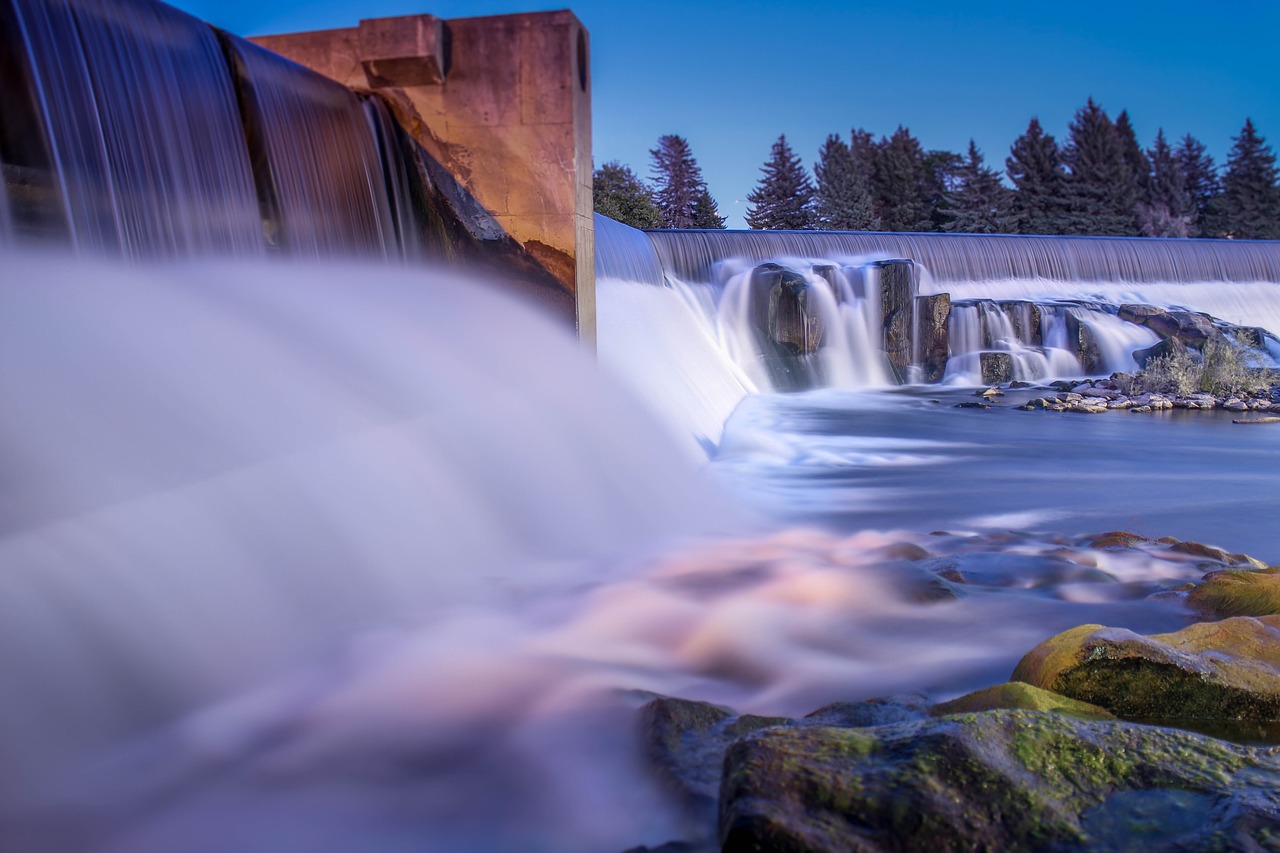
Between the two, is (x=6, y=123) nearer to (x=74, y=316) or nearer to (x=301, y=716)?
(x=74, y=316)

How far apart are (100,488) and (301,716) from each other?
0.98 meters

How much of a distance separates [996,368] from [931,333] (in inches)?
51.1

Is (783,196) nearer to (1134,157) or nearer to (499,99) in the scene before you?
(1134,157)

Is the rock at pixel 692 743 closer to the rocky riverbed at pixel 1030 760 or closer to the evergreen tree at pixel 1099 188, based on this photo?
the rocky riverbed at pixel 1030 760

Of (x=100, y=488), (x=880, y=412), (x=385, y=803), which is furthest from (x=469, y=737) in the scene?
(x=880, y=412)

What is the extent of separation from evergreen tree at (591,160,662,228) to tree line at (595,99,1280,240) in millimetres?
10016

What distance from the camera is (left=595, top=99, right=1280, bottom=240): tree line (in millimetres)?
45406

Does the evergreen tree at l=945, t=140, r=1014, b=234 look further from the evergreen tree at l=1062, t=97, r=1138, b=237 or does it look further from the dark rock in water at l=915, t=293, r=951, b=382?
the dark rock in water at l=915, t=293, r=951, b=382

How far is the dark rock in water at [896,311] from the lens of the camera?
17.3 m

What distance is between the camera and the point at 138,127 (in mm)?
5008

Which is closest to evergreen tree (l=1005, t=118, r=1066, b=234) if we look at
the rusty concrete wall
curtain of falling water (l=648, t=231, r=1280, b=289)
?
curtain of falling water (l=648, t=231, r=1280, b=289)

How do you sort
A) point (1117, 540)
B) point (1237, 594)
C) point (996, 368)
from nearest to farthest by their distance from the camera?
point (1237, 594)
point (1117, 540)
point (996, 368)

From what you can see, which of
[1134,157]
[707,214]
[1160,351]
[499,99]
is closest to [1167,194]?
[1134,157]

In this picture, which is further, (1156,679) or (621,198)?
(621,198)
